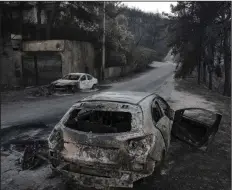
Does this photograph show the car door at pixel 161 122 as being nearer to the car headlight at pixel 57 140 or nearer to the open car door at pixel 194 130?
the open car door at pixel 194 130

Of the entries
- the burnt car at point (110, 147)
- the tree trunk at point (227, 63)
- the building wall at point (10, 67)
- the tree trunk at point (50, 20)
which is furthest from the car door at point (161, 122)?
the tree trunk at point (50, 20)

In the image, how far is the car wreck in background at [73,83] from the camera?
17594mm

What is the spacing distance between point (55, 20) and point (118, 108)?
23.4m

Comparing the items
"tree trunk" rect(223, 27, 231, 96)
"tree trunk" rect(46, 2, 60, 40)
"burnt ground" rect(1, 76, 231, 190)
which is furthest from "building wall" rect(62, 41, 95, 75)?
"burnt ground" rect(1, 76, 231, 190)

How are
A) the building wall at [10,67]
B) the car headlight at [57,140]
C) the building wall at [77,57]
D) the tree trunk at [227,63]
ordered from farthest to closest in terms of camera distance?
the building wall at [77,57] → the building wall at [10,67] → the tree trunk at [227,63] → the car headlight at [57,140]

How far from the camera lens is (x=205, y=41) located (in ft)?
72.1

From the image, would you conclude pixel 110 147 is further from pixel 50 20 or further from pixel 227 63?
pixel 50 20

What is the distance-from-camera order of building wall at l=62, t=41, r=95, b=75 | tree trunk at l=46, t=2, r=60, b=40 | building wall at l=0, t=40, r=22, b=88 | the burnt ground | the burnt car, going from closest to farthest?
the burnt car, the burnt ground, building wall at l=0, t=40, r=22, b=88, tree trunk at l=46, t=2, r=60, b=40, building wall at l=62, t=41, r=95, b=75

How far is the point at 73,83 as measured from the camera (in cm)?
1786

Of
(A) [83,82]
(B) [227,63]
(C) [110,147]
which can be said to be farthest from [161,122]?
(B) [227,63]

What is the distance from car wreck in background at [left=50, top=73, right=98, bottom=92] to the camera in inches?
693

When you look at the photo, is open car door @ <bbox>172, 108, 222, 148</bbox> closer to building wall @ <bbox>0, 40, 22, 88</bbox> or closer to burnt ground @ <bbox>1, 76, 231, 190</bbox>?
burnt ground @ <bbox>1, 76, 231, 190</bbox>

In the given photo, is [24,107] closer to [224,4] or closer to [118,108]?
[118,108]

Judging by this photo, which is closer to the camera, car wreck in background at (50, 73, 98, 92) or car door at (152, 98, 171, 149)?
car door at (152, 98, 171, 149)
